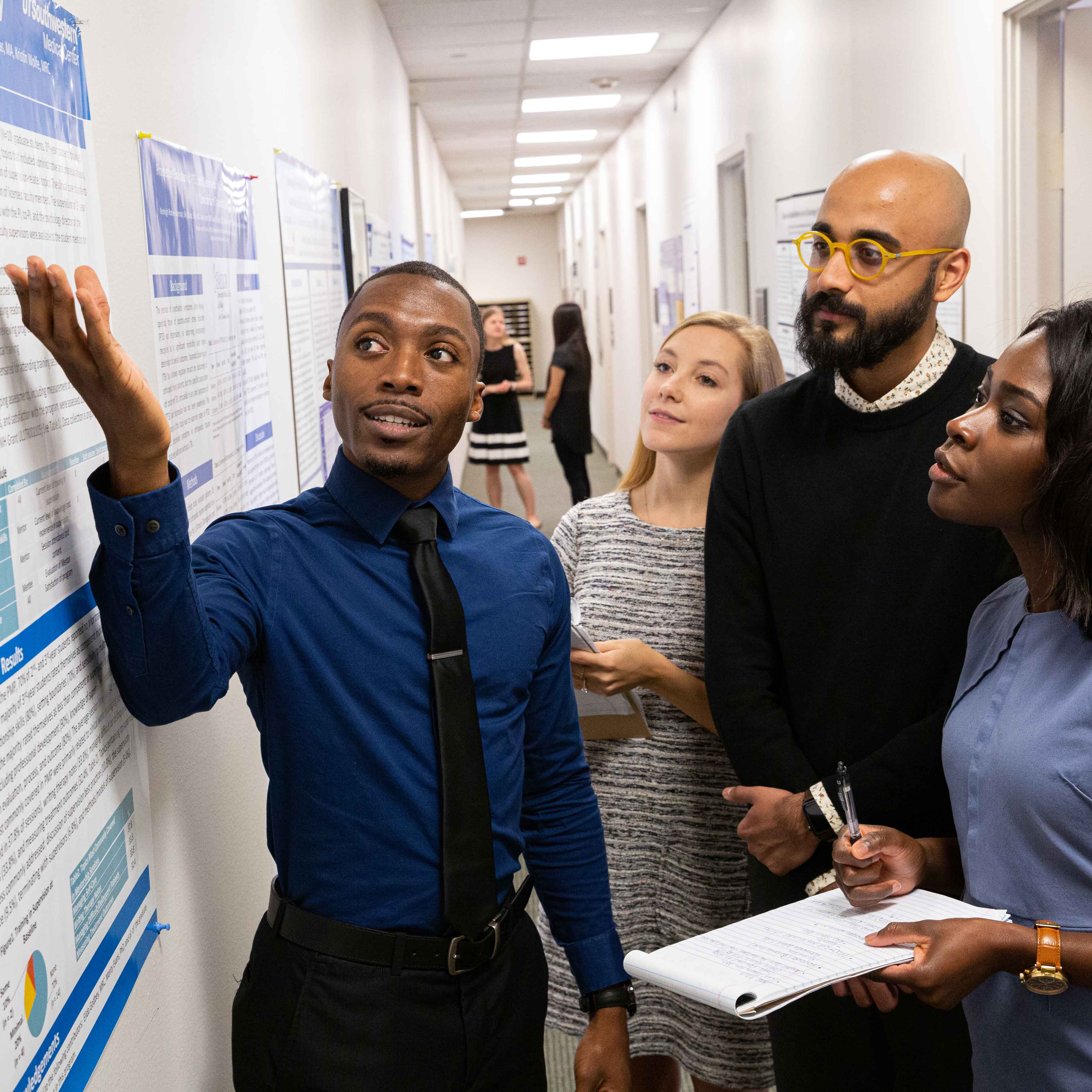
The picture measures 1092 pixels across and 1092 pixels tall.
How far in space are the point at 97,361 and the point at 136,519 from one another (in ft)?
0.42

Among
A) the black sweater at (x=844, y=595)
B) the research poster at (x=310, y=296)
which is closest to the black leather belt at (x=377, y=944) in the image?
the black sweater at (x=844, y=595)

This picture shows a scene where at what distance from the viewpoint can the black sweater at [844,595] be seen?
1521 mm

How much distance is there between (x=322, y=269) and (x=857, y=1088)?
2.33m

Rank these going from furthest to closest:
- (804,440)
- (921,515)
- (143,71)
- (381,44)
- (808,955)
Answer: (381,44)
(804,440)
(921,515)
(143,71)
(808,955)

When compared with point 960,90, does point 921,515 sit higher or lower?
lower

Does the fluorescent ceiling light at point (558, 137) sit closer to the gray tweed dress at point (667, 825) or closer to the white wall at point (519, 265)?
the gray tweed dress at point (667, 825)

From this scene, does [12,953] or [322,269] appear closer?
[12,953]

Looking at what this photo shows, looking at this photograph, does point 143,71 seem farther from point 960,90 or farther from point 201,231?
point 960,90

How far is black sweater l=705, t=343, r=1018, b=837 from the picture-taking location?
1.52m

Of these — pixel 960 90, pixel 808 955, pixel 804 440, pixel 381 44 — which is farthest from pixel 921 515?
pixel 381 44

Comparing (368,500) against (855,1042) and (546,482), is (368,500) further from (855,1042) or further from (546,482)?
(546,482)

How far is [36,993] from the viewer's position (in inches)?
34.4

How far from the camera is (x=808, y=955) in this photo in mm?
1177

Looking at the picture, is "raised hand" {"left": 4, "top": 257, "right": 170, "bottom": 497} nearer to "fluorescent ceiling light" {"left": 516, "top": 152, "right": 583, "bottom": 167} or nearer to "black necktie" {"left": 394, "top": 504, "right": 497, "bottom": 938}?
"black necktie" {"left": 394, "top": 504, "right": 497, "bottom": 938}
